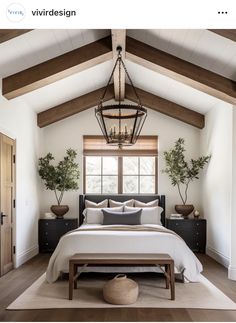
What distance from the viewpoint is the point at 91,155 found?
885 cm

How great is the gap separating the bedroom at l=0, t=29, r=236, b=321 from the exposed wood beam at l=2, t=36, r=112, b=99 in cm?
2

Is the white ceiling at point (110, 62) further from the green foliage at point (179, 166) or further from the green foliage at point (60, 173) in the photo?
the green foliage at point (60, 173)

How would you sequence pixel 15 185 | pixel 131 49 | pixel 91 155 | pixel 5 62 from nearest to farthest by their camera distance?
pixel 5 62, pixel 131 49, pixel 15 185, pixel 91 155

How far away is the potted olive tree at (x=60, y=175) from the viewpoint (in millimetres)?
8266

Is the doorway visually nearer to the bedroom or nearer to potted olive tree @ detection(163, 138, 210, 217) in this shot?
the bedroom

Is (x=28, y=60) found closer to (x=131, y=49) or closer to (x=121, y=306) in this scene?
(x=131, y=49)

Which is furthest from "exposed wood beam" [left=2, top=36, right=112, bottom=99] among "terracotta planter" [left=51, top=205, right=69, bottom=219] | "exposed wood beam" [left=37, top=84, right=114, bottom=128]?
"terracotta planter" [left=51, top=205, right=69, bottom=219]

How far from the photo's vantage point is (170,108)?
8.37 meters

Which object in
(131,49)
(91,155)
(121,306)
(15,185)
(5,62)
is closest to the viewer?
(121,306)

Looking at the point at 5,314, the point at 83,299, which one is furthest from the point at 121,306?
the point at 5,314

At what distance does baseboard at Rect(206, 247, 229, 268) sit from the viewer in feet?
22.2

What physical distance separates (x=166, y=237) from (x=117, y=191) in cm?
324
